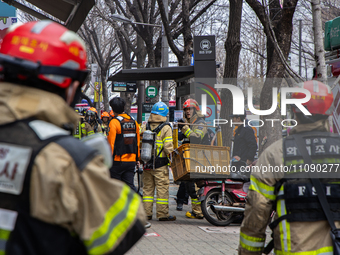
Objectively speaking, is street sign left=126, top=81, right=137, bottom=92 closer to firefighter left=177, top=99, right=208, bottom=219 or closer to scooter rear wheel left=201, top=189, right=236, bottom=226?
firefighter left=177, top=99, right=208, bottom=219

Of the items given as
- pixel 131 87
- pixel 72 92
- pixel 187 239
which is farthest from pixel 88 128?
pixel 131 87

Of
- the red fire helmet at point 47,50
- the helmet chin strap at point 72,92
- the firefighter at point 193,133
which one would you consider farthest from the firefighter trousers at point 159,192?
the red fire helmet at point 47,50

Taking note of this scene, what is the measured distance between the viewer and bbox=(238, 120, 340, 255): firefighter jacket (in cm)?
254

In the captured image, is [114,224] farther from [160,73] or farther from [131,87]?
[131,87]

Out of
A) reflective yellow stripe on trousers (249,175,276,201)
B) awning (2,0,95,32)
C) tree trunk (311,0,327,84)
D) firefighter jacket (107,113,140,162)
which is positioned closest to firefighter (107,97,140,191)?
firefighter jacket (107,113,140,162)

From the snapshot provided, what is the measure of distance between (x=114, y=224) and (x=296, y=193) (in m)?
1.40

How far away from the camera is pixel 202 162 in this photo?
7.63m

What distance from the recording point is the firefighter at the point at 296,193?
2551 mm

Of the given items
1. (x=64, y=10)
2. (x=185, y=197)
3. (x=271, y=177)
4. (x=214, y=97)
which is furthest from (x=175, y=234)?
(x=214, y=97)

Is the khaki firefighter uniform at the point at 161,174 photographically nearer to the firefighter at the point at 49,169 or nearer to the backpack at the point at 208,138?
the backpack at the point at 208,138

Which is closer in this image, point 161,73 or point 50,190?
point 50,190

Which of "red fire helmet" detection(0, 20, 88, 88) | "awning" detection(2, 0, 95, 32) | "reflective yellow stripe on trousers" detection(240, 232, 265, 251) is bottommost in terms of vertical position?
"reflective yellow stripe on trousers" detection(240, 232, 265, 251)

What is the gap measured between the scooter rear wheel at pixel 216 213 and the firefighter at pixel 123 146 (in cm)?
137

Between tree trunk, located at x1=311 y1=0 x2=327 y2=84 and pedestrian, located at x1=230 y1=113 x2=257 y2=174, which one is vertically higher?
tree trunk, located at x1=311 y1=0 x2=327 y2=84
